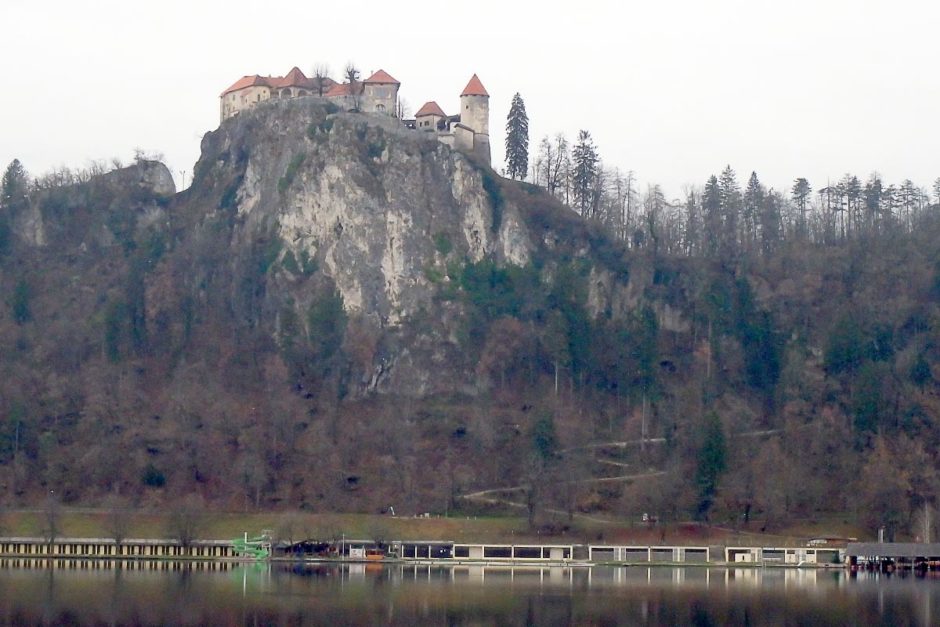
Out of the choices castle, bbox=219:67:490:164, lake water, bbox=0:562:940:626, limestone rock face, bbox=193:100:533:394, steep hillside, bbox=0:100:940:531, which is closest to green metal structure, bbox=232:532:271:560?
lake water, bbox=0:562:940:626

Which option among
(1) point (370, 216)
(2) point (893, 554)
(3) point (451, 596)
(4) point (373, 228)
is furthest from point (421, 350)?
(3) point (451, 596)

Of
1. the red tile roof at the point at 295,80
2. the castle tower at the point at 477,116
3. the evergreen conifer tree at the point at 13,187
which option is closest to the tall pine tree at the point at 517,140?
the castle tower at the point at 477,116

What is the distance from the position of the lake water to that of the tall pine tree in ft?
192

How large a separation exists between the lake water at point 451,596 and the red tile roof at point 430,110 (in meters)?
56.9

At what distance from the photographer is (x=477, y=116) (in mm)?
137125

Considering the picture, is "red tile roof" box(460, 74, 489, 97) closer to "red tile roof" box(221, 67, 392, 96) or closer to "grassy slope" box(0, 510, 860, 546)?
"red tile roof" box(221, 67, 392, 96)

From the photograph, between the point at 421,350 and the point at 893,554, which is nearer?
the point at 893,554

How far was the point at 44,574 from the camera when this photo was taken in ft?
266

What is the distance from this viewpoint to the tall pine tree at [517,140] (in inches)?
5541

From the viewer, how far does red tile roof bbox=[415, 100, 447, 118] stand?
13762 centimetres

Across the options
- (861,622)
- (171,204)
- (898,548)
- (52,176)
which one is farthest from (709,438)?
(52,176)

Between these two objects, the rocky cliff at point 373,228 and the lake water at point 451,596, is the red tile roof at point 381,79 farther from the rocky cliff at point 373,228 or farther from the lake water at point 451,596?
the lake water at point 451,596

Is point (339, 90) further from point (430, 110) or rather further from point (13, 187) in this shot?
point (13, 187)

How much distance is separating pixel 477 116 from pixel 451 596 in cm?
7346
